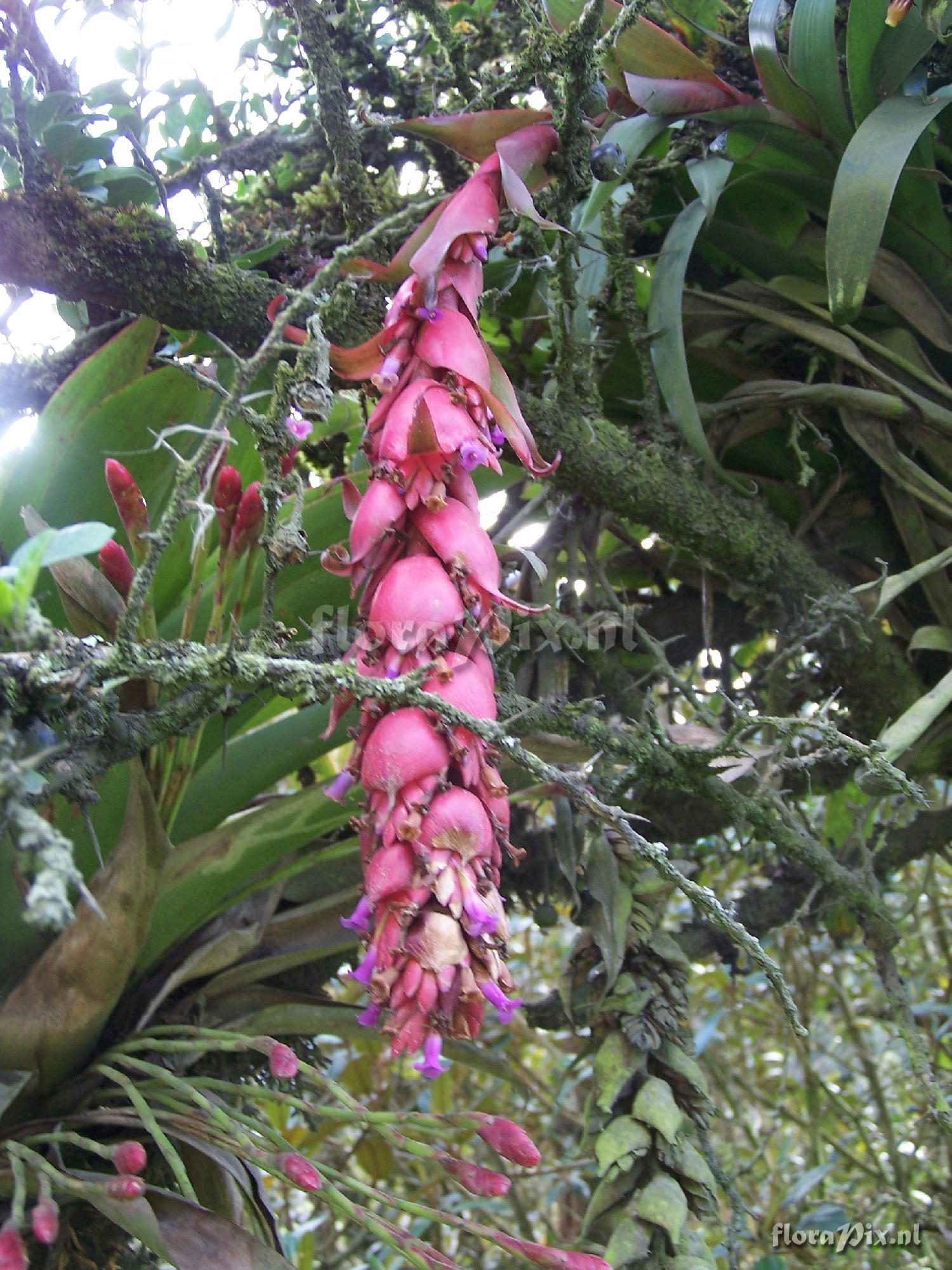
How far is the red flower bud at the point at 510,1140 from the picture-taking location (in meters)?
0.40

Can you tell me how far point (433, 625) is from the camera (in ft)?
1.10

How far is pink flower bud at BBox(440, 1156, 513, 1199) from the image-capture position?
15.5 inches

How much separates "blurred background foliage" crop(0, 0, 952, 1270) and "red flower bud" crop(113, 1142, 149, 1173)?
8cm

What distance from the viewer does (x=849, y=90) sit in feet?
1.99

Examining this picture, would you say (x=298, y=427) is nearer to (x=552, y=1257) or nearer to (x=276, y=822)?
(x=276, y=822)

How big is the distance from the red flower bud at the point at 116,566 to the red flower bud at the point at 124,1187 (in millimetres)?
234

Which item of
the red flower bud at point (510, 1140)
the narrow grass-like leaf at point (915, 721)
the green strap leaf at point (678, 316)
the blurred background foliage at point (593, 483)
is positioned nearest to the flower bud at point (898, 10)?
the blurred background foliage at point (593, 483)

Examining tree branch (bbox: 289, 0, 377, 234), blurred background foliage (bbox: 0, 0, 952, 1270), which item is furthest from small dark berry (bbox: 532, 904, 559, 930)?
tree branch (bbox: 289, 0, 377, 234)

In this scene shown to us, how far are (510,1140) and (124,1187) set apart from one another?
16cm

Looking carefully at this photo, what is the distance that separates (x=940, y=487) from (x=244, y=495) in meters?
0.49

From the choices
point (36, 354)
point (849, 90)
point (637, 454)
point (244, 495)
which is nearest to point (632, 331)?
point (637, 454)

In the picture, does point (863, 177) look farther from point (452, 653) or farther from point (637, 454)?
point (452, 653)

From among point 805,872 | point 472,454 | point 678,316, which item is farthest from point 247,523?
point 805,872

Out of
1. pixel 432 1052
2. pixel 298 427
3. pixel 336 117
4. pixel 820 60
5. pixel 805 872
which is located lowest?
pixel 432 1052
